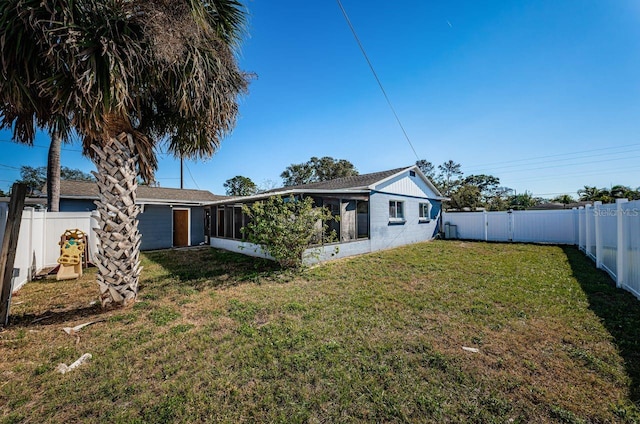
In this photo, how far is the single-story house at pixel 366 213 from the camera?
31.9 feet

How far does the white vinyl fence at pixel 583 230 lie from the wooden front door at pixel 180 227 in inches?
636

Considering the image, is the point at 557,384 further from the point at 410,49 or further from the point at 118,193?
the point at 410,49

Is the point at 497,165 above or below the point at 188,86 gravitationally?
above

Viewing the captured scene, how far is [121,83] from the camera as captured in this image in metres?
3.79

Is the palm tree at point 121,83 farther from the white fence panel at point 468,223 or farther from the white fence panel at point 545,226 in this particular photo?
the white fence panel at point 545,226

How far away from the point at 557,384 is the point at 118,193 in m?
6.83

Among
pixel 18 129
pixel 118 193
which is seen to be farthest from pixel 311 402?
pixel 18 129

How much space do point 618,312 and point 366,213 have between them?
754 centimetres

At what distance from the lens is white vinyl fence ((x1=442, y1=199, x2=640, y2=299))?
4852 millimetres

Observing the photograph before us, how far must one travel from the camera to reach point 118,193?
4617mm

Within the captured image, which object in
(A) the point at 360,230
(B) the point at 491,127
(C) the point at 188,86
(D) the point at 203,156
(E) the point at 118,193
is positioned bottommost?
(A) the point at 360,230

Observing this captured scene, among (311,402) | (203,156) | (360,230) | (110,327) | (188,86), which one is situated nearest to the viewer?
(311,402)

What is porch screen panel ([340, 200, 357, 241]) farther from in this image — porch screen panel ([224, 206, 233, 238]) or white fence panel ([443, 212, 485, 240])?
white fence panel ([443, 212, 485, 240])

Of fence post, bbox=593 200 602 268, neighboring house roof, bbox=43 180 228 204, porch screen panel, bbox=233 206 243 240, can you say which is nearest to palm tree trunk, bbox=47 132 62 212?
neighboring house roof, bbox=43 180 228 204
